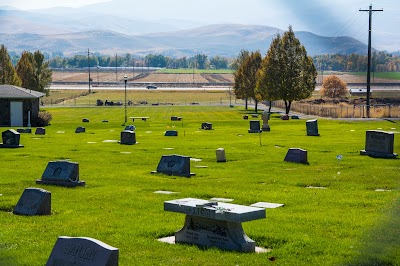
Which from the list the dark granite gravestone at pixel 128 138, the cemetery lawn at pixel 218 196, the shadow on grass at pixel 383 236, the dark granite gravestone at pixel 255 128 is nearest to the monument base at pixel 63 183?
the cemetery lawn at pixel 218 196

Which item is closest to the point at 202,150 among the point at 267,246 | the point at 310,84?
the point at 267,246

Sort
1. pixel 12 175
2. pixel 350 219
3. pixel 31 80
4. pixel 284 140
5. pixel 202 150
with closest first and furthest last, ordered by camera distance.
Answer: pixel 350 219 → pixel 12 175 → pixel 202 150 → pixel 284 140 → pixel 31 80

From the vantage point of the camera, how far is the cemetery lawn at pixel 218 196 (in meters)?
14.0

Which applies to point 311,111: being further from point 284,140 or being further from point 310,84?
point 284,140

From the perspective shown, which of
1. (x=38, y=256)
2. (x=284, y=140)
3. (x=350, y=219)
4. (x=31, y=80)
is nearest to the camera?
(x=38, y=256)

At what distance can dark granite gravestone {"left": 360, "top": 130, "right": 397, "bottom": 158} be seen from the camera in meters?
37.5

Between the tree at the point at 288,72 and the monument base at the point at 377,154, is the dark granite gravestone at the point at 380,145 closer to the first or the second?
the monument base at the point at 377,154

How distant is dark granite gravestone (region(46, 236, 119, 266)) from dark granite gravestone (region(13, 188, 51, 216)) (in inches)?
345

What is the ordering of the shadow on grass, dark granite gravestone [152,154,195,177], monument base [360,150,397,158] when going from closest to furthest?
1. the shadow on grass
2. dark granite gravestone [152,154,195,177]
3. monument base [360,150,397,158]

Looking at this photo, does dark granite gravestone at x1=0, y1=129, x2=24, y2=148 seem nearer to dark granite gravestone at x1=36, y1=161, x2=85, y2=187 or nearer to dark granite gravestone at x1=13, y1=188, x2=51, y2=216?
dark granite gravestone at x1=36, y1=161, x2=85, y2=187

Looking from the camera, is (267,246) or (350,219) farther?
(350,219)

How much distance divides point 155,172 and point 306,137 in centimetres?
2622

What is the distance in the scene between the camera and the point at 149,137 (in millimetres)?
55656

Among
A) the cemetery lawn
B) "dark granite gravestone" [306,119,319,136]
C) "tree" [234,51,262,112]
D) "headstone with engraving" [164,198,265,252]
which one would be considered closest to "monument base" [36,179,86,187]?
the cemetery lawn
